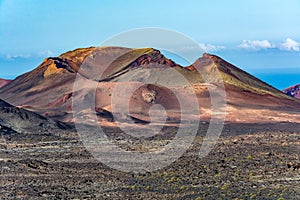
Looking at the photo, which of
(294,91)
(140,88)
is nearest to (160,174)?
(140,88)

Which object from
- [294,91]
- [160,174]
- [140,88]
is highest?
A: [294,91]

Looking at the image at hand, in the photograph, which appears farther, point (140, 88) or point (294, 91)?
point (294, 91)

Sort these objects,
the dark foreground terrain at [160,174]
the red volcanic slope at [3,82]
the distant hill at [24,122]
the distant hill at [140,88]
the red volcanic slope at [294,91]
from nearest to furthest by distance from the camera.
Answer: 1. the dark foreground terrain at [160,174]
2. the distant hill at [24,122]
3. the distant hill at [140,88]
4. the red volcanic slope at [3,82]
5. the red volcanic slope at [294,91]

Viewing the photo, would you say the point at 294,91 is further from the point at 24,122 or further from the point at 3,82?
the point at 24,122

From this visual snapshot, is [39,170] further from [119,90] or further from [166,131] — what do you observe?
[119,90]

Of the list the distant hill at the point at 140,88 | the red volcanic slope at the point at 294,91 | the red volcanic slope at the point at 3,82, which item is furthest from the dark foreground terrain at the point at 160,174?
the red volcanic slope at the point at 294,91

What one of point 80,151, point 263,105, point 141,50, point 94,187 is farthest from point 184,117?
point 94,187

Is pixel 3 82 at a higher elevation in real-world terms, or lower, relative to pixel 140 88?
higher

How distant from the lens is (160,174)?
39188 millimetres

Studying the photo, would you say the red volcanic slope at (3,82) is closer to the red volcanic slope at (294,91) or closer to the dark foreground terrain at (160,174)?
the red volcanic slope at (294,91)

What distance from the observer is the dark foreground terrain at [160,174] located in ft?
107

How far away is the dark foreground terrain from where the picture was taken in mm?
32531

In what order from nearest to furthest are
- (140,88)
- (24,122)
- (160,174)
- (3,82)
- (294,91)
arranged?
1. (160,174)
2. (24,122)
3. (140,88)
4. (3,82)
5. (294,91)

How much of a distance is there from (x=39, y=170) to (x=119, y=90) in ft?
170
